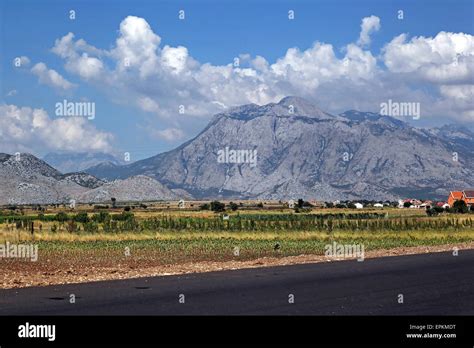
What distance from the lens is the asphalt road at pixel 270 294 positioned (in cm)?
1448

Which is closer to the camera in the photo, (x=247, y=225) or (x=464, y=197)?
(x=247, y=225)

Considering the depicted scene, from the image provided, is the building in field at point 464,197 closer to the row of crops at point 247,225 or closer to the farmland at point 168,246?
the row of crops at point 247,225

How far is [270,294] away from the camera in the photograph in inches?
672

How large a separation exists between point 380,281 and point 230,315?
7443 mm

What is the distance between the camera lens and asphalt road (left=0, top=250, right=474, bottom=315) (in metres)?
14.5

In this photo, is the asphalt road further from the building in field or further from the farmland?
the building in field
